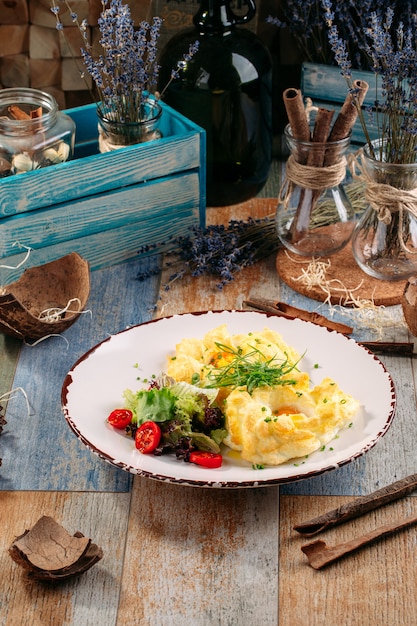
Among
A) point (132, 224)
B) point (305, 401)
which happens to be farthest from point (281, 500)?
point (132, 224)

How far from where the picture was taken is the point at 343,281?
233cm

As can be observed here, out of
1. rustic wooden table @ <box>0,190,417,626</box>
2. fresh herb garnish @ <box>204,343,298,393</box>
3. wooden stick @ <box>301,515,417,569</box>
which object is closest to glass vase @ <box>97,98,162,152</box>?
rustic wooden table @ <box>0,190,417,626</box>

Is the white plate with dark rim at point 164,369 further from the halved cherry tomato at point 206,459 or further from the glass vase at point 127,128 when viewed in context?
the glass vase at point 127,128

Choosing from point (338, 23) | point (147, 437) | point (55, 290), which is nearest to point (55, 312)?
point (55, 290)

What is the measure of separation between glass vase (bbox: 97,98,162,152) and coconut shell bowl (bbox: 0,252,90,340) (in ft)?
1.25

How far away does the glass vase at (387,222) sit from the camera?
2.17 metres

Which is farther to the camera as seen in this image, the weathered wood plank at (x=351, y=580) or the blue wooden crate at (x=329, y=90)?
the blue wooden crate at (x=329, y=90)

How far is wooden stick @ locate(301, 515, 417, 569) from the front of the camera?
1.51 m

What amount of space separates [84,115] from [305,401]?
1.29m

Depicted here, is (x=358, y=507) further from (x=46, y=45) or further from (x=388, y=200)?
(x=46, y=45)

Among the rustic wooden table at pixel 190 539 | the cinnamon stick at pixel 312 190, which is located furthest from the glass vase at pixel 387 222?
the rustic wooden table at pixel 190 539

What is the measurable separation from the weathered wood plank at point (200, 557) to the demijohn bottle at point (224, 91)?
1291 mm

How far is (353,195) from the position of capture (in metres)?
2.66

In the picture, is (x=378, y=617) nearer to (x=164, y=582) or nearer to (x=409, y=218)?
(x=164, y=582)
